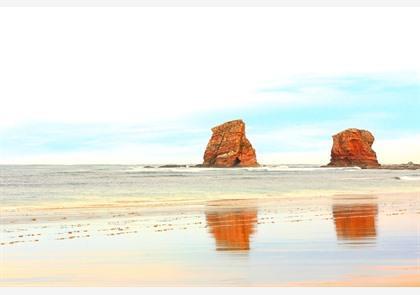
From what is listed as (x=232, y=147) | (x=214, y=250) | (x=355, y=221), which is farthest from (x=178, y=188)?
(x=232, y=147)

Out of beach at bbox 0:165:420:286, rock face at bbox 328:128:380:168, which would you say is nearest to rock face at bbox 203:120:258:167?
rock face at bbox 328:128:380:168

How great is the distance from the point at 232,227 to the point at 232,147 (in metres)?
146

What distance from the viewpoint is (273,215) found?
89.2ft

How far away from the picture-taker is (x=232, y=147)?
6619 inches

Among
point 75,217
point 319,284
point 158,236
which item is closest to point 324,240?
point 158,236

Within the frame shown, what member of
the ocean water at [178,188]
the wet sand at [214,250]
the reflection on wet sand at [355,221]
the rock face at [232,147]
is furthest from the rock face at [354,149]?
the wet sand at [214,250]

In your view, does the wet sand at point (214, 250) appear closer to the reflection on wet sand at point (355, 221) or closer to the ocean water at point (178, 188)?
the reflection on wet sand at point (355, 221)

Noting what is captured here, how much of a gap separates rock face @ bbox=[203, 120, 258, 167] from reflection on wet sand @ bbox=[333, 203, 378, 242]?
135518 millimetres

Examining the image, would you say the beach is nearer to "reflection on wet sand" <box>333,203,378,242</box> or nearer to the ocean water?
→ "reflection on wet sand" <box>333,203,378,242</box>

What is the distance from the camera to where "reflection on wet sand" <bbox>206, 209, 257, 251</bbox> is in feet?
58.0

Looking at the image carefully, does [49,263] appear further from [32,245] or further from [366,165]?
[366,165]

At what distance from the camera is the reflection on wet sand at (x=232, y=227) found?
58.0ft

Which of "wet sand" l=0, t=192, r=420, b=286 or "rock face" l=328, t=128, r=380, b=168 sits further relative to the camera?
"rock face" l=328, t=128, r=380, b=168

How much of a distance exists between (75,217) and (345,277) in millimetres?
16662
